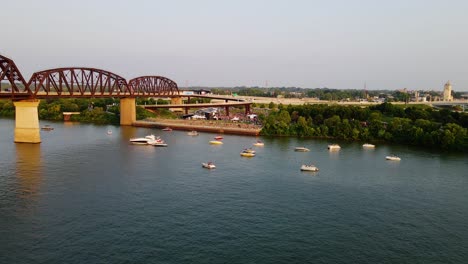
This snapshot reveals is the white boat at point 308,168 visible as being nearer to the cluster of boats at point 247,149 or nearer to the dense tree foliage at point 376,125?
the cluster of boats at point 247,149

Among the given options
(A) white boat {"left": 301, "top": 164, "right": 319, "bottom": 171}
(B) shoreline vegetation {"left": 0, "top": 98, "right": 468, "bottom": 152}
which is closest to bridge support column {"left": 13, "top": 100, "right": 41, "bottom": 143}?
(B) shoreline vegetation {"left": 0, "top": 98, "right": 468, "bottom": 152}

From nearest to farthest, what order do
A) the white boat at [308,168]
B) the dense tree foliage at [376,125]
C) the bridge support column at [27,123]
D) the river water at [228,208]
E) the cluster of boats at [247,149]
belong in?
the river water at [228,208]
the white boat at [308,168]
the cluster of boats at [247,149]
the bridge support column at [27,123]
the dense tree foliage at [376,125]

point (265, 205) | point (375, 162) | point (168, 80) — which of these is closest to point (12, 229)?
point (265, 205)

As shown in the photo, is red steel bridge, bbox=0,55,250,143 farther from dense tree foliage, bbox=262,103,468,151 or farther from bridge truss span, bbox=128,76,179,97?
dense tree foliage, bbox=262,103,468,151

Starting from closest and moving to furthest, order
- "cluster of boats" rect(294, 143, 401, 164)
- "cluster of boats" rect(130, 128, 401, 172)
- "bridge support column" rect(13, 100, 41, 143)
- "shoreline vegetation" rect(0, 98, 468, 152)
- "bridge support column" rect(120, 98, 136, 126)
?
"cluster of boats" rect(294, 143, 401, 164) < "cluster of boats" rect(130, 128, 401, 172) < "bridge support column" rect(13, 100, 41, 143) < "shoreline vegetation" rect(0, 98, 468, 152) < "bridge support column" rect(120, 98, 136, 126)

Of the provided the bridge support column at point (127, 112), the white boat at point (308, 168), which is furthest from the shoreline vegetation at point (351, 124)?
the white boat at point (308, 168)

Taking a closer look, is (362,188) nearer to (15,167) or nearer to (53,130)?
(15,167)

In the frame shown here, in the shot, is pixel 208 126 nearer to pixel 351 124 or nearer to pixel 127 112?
pixel 127 112
